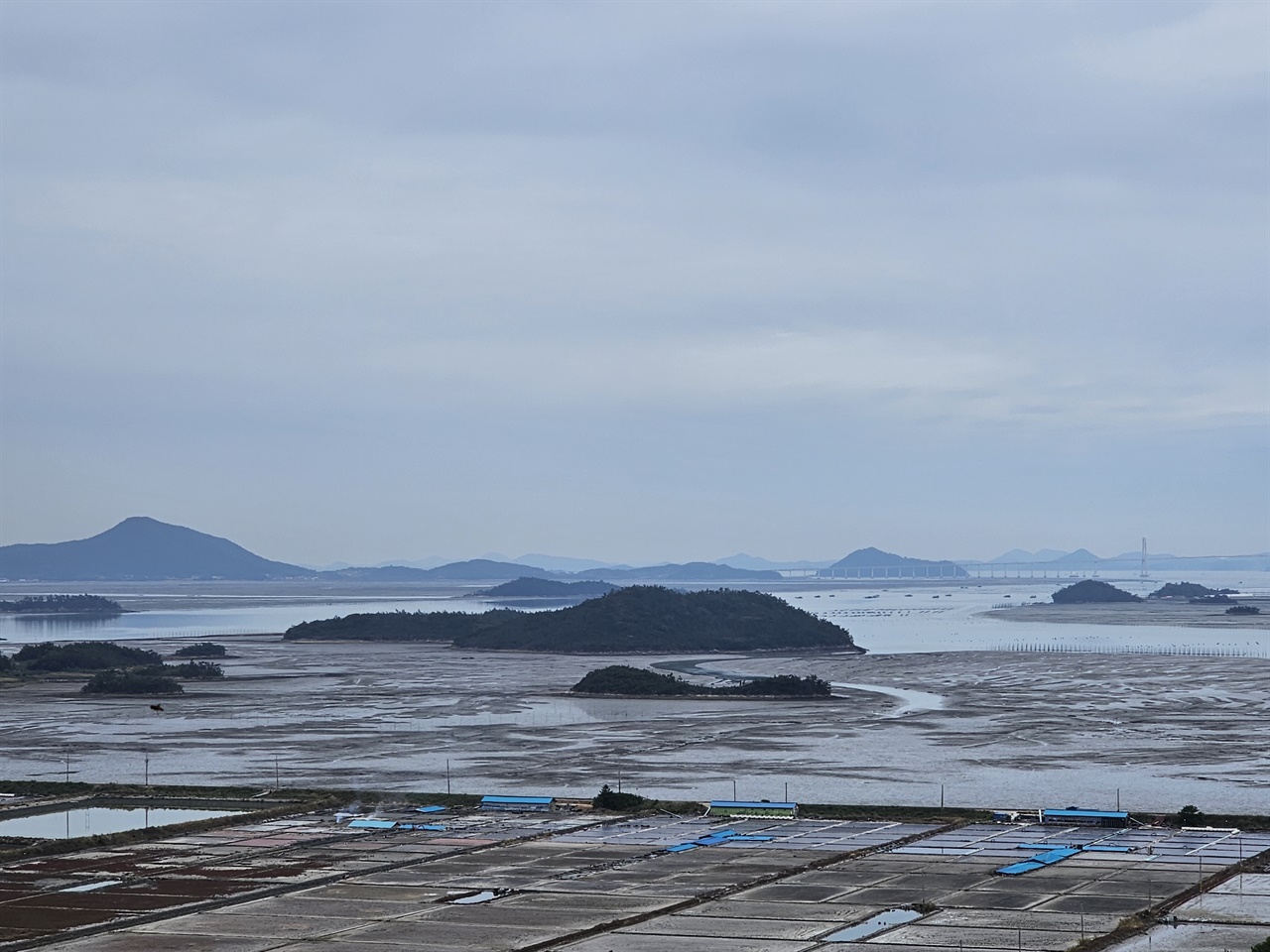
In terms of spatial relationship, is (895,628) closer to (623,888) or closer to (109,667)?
(109,667)

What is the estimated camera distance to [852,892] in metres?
26.8

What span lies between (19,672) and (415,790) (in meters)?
50.1

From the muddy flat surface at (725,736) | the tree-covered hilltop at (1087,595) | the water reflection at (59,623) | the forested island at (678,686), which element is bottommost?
the muddy flat surface at (725,736)

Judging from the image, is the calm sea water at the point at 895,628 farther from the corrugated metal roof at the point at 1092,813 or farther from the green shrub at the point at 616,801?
the green shrub at the point at 616,801

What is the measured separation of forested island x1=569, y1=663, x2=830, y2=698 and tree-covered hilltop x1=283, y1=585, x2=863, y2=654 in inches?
1111

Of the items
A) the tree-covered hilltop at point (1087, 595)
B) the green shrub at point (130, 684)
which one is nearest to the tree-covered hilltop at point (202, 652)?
the green shrub at point (130, 684)

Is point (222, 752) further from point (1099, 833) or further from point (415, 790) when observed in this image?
point (1099, 833)

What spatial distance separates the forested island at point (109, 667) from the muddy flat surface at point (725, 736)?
1453 millimetres

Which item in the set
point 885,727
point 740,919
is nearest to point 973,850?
point 740,919

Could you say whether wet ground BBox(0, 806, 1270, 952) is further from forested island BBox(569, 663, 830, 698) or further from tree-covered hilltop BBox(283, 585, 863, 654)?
tree-covered hilltop BBox(283, 585, 863, 654)

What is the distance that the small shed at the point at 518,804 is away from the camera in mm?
36281

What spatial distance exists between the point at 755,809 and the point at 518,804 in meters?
5.47

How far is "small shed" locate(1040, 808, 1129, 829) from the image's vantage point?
32938 mm

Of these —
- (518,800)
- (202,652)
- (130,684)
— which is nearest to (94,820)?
(518,800)
